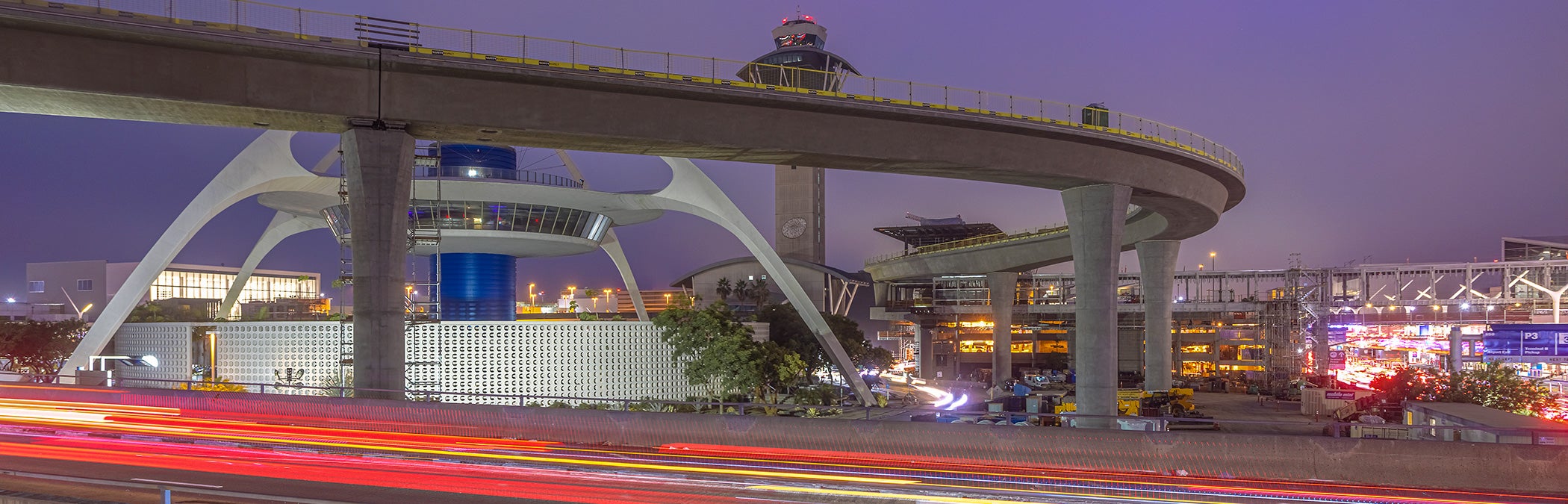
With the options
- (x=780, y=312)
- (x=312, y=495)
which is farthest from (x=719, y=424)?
(x=780, y=312)

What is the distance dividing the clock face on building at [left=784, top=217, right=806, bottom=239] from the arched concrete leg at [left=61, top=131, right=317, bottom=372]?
9434 cm

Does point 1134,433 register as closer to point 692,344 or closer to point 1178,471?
point 1178,471

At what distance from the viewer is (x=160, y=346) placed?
5444 cm

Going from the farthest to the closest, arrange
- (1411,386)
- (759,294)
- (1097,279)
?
(759,294) → (1097,279) → (1411,386)

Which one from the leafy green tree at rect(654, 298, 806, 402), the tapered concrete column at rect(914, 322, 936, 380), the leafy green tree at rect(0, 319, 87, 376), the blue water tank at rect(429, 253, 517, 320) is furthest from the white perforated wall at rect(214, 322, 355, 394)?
the tapered concrete column at rect(914, 322, 936, 380)

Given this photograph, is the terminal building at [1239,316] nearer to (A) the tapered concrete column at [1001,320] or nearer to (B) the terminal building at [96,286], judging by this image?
(A) the tapered concrete column at [1001,320]

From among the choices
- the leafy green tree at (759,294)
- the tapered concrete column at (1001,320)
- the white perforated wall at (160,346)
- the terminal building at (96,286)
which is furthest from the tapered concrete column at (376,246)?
the leafy green tree at (759,294)

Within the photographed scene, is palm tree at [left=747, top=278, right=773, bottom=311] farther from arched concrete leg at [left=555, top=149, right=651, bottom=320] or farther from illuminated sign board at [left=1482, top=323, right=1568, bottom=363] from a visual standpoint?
illuminated sign board at [left=1482, top=323, right=1568, bottom=363]

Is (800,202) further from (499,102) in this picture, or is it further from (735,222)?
(499,102)

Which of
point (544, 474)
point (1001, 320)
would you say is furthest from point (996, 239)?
point (544, 474)

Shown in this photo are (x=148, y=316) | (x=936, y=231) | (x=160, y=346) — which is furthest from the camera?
(x=936, y=231)

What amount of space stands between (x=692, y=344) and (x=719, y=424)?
2824 centimetres

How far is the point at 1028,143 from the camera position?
Answer: 41.0 metres

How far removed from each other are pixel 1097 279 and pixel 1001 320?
45.7 meters
